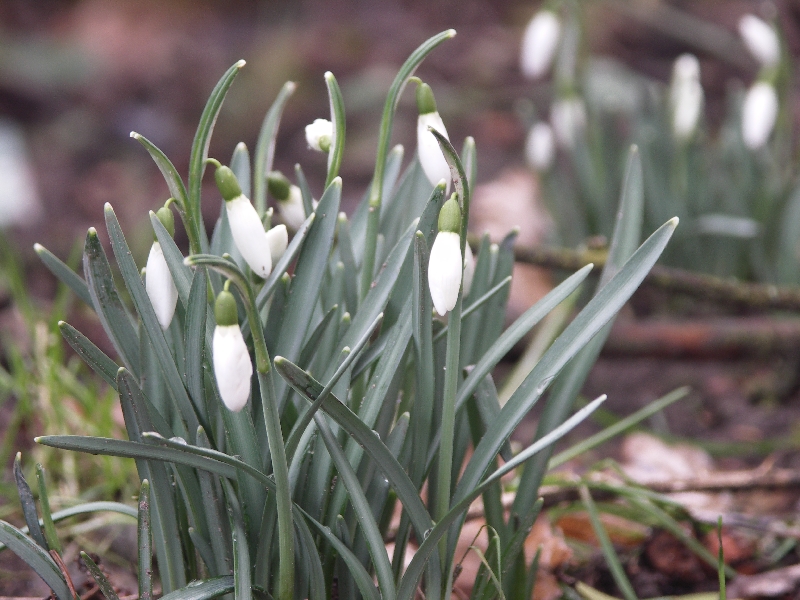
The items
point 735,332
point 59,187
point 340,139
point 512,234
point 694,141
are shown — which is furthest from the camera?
point 59,187

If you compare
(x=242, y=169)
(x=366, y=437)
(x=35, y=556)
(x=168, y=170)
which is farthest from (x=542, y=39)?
(x=35, y=556)

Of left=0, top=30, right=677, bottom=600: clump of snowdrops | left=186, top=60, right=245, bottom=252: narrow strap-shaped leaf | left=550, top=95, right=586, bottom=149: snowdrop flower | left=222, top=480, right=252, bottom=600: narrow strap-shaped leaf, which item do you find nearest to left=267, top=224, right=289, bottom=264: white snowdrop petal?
left=0, top=30, right=677, bottom=600: clump of snowdrops

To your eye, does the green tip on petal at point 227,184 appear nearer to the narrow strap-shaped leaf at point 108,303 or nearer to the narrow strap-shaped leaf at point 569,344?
the narrow strap-shaped leaf at point 108,303

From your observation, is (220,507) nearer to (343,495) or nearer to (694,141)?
(343,495)

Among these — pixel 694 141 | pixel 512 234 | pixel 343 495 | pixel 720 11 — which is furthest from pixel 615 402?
pixel 720 11

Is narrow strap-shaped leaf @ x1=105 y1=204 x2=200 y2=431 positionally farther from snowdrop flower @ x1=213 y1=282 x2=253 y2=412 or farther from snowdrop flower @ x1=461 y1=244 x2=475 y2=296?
snowdrop flower @ x1=461 y1=244 x2=475 y2=296

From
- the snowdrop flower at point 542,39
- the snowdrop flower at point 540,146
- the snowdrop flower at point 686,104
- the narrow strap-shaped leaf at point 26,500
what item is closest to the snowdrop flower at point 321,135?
the narrow strap-shaped leaf at point 26,500
